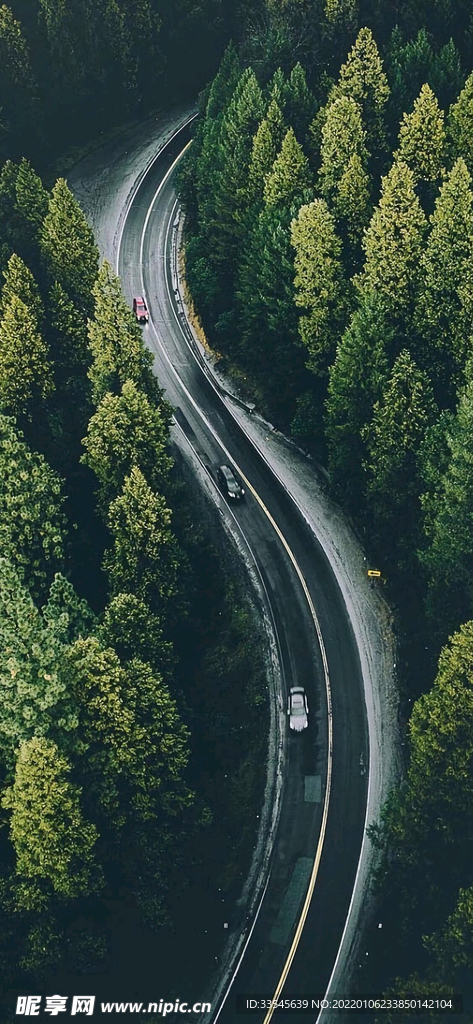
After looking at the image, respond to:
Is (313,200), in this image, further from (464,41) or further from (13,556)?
(13,556)

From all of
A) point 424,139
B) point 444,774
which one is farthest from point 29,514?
point 424,139

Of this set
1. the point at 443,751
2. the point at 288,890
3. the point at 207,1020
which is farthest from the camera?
the point at 288,890

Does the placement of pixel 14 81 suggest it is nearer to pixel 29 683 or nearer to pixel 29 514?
pixel 29 514

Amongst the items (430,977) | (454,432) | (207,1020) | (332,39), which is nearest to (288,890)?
(207,1020)

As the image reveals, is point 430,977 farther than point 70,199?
No

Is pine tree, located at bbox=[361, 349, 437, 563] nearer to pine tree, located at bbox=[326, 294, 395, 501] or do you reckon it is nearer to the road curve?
pine tree, located at bbox=[326, 294, 395, 501]

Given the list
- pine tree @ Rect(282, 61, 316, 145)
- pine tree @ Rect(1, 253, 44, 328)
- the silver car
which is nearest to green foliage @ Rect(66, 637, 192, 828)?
the silver car

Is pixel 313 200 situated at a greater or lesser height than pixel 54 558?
greater

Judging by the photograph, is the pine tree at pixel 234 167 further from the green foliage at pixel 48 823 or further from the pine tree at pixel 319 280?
the green foliage at pixel 48 823
